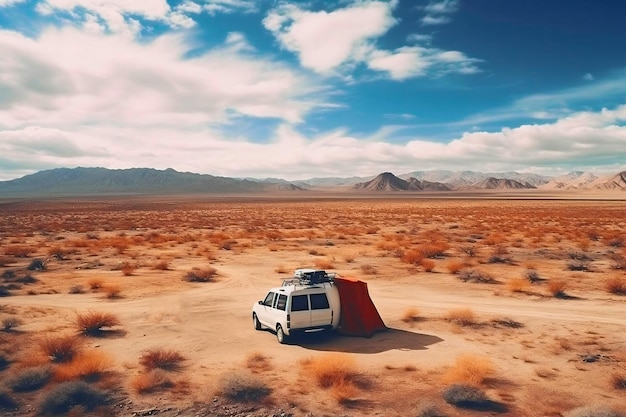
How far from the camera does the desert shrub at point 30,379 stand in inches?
445

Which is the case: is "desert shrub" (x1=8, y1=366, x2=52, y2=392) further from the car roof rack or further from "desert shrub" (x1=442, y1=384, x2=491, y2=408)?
"desert shrub" (x1=442, y1=384, x2=491, y2=408)

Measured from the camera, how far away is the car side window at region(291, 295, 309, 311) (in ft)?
46.9

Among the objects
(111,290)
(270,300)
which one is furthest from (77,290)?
(270,300)

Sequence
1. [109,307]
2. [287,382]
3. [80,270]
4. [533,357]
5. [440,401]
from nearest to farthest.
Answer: [440,401], [287,382], [533,357], [109,307], [80,270]

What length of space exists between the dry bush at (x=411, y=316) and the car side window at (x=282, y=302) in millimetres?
4905

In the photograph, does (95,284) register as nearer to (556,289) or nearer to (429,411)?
(429,411)

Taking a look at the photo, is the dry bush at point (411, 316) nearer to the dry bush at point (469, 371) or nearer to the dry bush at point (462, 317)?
the dry bush at point (462, 317)

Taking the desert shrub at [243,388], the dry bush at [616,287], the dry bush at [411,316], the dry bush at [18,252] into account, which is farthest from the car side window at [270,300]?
the dry bush at [18,252]

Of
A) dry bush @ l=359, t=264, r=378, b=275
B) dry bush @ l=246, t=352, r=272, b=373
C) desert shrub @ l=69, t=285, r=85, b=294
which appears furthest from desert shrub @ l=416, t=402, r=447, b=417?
desert shrub @ l=69, t=285, r=85, b=294

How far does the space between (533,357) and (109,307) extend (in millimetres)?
15780

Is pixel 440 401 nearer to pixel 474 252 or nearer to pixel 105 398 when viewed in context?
pixel 105 398

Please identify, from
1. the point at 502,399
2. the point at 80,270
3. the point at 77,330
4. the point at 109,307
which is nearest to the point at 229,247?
the point at 80,270

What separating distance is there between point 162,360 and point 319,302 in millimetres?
4863

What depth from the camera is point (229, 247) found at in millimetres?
37656
